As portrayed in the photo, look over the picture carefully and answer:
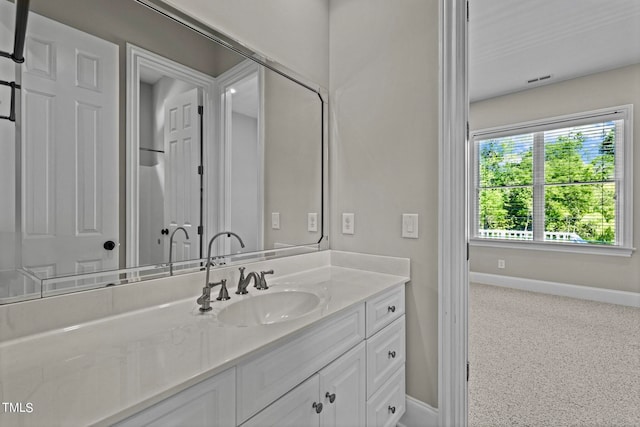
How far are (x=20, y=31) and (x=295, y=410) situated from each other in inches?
52.4

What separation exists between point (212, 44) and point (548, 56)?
3735mm

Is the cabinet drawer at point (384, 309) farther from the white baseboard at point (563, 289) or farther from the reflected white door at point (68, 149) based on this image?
the white baseboard at point (563, 289)

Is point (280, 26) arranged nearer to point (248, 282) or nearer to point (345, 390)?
point (248, 282)

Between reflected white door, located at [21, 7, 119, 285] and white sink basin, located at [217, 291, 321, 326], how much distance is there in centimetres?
46

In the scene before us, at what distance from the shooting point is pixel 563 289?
391 centimetres

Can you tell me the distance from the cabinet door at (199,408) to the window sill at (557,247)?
15.3 ft

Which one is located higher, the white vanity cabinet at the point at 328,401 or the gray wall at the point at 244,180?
the gray wall at the point at 244,180

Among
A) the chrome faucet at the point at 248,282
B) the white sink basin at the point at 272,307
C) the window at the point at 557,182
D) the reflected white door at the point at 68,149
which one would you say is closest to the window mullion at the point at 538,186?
the window at the point at 557,182

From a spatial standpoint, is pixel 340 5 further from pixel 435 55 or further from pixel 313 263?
pixel 313 263

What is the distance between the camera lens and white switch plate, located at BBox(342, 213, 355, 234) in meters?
1.84

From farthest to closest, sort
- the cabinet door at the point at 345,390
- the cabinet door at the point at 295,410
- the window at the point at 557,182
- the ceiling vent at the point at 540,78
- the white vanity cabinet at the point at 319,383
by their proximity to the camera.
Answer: the ceiling vent at the point at 540,78 → the window at the point at 557,182 → the cabinet door at the point at 345,390 → the cabinet door at the point at 295,410 → the white vanity cabinet at the point at 319,383

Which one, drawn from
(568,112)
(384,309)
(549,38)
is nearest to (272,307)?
(384,309)

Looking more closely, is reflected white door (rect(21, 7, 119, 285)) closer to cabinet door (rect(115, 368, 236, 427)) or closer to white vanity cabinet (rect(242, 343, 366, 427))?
cabinet door (rect(115, 368, 236, 427))

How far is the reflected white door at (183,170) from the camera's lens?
1174 mm
